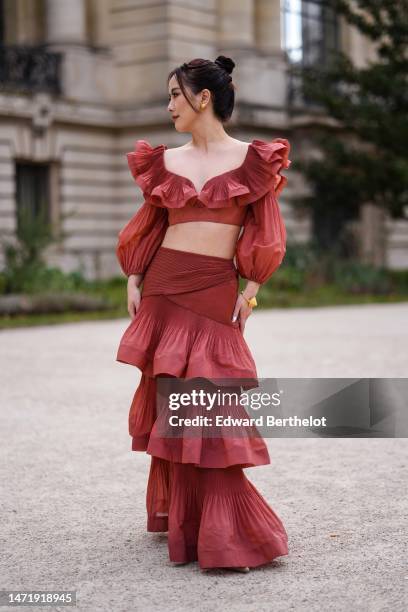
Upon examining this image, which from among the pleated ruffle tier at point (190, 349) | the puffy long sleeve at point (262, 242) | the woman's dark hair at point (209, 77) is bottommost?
the pleated ruffle tier at point (190, 349)

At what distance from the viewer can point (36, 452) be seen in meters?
6.73

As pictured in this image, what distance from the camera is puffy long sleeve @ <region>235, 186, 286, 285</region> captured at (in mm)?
4410

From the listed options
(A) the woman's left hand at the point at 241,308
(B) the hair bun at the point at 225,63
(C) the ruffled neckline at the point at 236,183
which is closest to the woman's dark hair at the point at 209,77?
(B) the hair bun at the point at 225,63

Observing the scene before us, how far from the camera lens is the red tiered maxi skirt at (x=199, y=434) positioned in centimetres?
431

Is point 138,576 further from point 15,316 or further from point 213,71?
point 15,316

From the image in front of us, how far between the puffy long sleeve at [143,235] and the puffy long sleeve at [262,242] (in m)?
0.36

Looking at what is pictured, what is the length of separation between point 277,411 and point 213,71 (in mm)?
1385

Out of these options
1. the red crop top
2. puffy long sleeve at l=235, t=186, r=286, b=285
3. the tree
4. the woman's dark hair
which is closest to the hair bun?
the woman's dark hair

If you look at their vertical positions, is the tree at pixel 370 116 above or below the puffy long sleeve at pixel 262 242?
above

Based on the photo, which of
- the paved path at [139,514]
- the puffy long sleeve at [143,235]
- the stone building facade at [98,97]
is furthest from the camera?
the stone building facade at [98,97]

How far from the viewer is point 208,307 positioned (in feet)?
14.6

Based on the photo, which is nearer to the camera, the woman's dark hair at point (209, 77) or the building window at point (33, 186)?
the woman's dark hair at point (209, 77)

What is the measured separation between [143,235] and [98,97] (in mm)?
23253

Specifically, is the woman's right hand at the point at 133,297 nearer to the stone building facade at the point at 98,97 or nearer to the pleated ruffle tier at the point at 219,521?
the pleated ruffle tier at the point at 219,521
